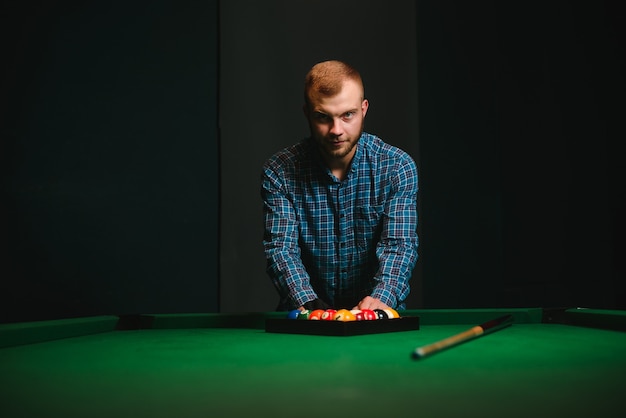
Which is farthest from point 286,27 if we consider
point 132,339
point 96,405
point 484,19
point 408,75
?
point 96,405

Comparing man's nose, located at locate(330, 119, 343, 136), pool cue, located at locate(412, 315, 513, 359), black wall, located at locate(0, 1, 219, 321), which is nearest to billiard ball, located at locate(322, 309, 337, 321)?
pool cue, located at locate(412, 315, 513, 359)

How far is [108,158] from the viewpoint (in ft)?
12.7

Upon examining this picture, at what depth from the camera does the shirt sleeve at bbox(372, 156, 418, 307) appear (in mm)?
2674

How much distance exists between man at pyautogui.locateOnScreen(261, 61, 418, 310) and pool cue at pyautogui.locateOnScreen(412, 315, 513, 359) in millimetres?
635

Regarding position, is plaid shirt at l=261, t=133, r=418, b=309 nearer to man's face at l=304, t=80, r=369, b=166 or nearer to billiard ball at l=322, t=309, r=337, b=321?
man's face at l=304, t=80, r=369, b=166

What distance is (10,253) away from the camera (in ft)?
11.8

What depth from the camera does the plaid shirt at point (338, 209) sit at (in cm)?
289

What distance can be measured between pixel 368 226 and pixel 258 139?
1.49 m

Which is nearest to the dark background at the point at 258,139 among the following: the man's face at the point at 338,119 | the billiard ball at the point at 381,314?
the man's face at the point at 338,119

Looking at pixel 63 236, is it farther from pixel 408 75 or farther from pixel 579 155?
pixel 579 155

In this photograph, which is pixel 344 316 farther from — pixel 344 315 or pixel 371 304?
pixel 371 304

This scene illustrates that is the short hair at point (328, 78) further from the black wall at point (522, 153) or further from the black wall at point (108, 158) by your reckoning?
the black wall at point (522, 153)

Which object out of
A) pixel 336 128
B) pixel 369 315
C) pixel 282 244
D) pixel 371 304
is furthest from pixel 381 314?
pixel 336 128

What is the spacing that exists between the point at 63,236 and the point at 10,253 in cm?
28
